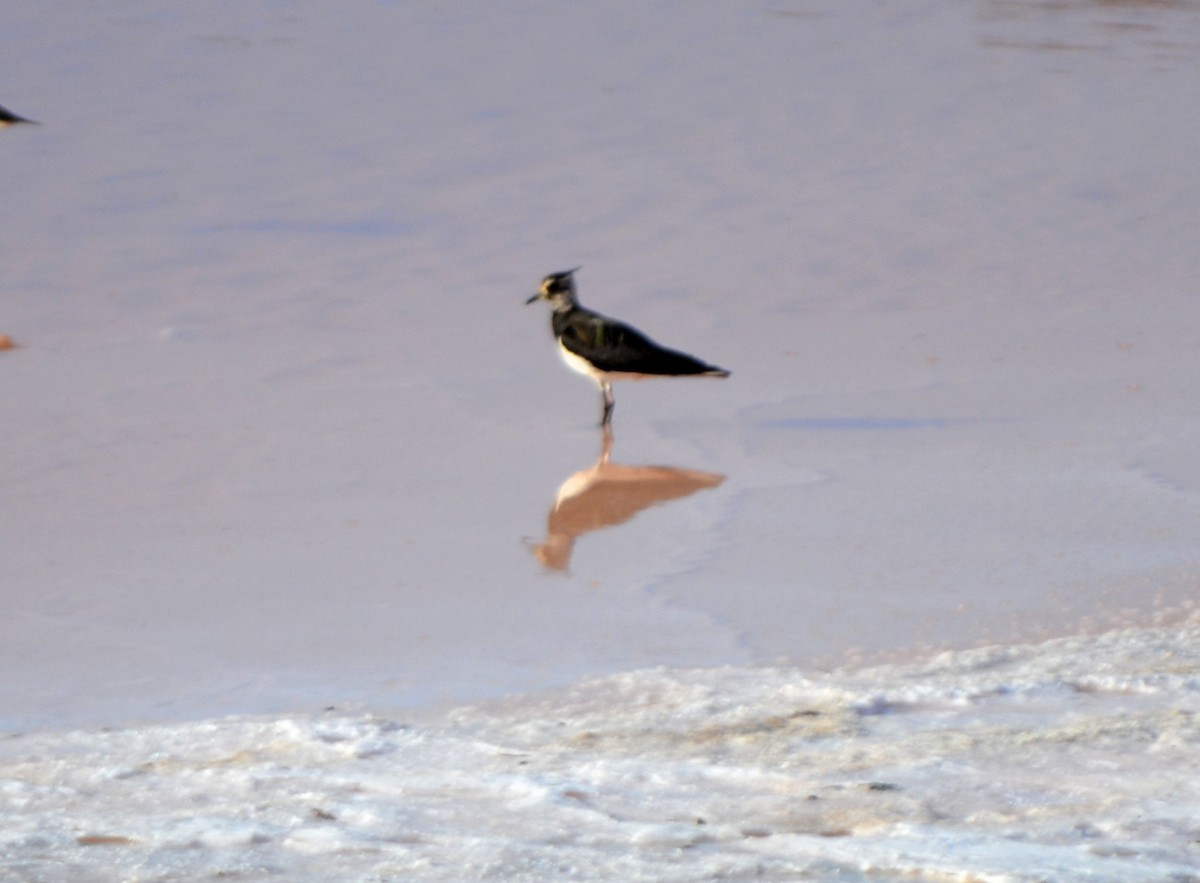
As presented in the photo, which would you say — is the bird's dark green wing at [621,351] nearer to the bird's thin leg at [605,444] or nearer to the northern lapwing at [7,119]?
the bird's thin leg at [605,444]

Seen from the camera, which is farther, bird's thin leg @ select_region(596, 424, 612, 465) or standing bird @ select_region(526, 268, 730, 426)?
standing bird @ select_region(526, 268, 730, 426)

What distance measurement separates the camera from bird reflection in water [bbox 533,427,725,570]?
5.63m

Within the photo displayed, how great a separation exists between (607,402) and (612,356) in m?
0.22

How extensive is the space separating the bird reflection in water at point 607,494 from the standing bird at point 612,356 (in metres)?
0.58

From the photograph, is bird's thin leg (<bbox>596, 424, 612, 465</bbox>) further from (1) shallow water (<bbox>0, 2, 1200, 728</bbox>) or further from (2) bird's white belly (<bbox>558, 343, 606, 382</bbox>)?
(2) bird's white belly (<bbox>558, 343, 606, 382</bbox>)

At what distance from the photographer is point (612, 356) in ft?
23.2

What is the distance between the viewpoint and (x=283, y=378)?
7.40 metres

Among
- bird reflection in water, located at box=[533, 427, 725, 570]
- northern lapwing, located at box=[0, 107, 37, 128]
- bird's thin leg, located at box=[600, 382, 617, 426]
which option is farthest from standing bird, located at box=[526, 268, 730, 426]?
northern lapwing, located at box=[0, 107, 37, 128]

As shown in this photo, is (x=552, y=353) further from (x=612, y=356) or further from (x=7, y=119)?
(x=7, y=119)

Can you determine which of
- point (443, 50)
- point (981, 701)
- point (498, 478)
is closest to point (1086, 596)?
point (981, 701)

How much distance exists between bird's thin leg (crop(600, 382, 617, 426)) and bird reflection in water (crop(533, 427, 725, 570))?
365mm

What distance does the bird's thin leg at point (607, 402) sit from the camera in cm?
688

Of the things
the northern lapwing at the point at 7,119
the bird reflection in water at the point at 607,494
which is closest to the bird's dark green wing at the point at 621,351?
the bird reflection in water at the point at 607,494

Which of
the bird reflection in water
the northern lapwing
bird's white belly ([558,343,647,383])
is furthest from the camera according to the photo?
the northern lapwing
